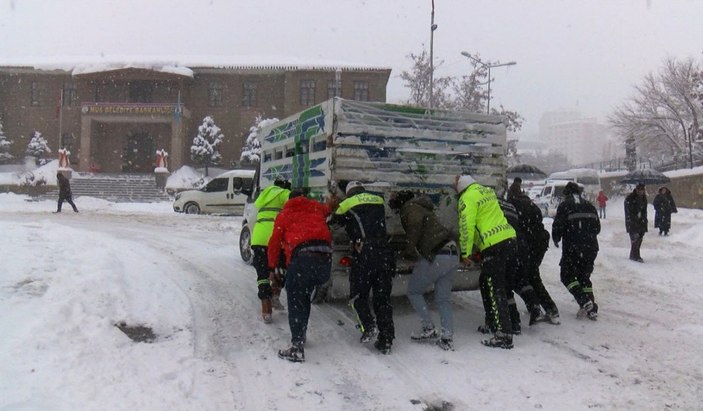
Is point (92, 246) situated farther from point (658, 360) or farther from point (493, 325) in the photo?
point (658, 360)

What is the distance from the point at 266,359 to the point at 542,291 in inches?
135

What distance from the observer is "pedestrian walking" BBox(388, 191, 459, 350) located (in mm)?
5438

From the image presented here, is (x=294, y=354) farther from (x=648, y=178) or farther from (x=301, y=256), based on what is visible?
(x=648, y=178)

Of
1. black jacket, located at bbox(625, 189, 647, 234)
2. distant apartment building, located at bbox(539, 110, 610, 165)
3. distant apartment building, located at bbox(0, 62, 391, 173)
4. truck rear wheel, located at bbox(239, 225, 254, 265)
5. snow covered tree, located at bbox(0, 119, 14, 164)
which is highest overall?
distant apartment building, located at bbox(539, 110, 610, 165)

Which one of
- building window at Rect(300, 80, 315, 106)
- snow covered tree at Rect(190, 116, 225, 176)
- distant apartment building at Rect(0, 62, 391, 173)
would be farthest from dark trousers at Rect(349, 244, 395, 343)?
building window at Rect(300, 80, 315, 106)

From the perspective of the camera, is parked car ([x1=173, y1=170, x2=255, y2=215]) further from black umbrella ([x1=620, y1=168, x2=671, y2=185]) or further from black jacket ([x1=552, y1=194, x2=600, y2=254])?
black umbrella ([x1=620, y1=168, x2=671, y2=185])

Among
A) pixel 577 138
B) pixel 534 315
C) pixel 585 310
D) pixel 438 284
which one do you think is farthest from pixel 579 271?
pixel 577 138

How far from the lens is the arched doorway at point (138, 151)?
4350cm

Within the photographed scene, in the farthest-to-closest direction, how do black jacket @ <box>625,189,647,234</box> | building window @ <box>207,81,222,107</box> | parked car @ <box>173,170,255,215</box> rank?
building window @ <box>207,81,222,107</box> → parked car @ <box>173,170,255,215</box> → black jacket @ <box>625,189,647,234</box>

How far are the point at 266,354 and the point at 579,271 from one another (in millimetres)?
3885

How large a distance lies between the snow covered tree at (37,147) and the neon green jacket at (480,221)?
144 ft

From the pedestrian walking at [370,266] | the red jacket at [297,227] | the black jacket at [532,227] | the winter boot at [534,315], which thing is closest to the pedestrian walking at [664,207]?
the black jacket at [532,227]

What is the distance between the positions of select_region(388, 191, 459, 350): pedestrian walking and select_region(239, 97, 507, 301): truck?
1.85ft

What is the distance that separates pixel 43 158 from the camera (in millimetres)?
42281
